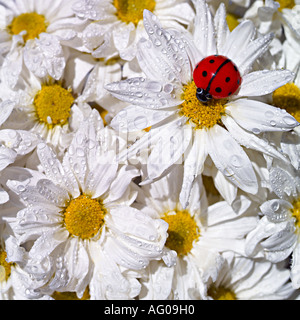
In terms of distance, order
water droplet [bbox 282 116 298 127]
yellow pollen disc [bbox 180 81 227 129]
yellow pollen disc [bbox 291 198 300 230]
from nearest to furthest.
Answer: water droplet [bbox 282 116 298 127]
yellow pollen disc [bbox 180 81 227 129]
yellow pollen disc [bbox 291 198 300 230]

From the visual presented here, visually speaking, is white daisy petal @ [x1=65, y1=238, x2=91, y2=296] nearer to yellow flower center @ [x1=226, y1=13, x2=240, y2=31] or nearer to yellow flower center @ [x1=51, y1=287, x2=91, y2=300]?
yellow flower center @ [x1=51, y1=287, x2=91, y2=300]

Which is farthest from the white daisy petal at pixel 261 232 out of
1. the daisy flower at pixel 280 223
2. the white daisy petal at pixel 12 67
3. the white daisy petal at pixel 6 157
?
the white daisy petal at pixel 12 67

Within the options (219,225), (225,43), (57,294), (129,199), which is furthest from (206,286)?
(225,43)

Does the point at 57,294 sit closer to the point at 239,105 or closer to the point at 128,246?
the point at 128,246

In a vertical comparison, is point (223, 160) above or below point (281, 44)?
below

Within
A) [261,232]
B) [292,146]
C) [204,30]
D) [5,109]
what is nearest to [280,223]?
[261,232]

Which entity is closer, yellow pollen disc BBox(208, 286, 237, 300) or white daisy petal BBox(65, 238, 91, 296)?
white daisy petal BBox(65, 238, 91, 296)

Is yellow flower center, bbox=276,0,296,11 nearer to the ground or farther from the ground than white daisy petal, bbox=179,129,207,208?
farther from the ground

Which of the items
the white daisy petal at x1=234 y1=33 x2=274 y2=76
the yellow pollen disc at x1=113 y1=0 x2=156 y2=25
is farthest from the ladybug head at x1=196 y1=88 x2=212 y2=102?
the yellow pollen disc at x1=113 y1=0 x2=156 y2=25
